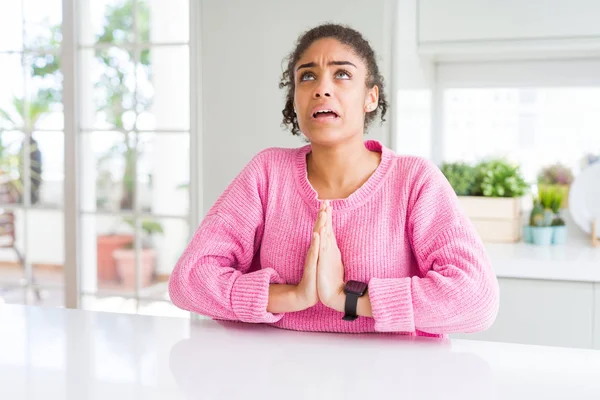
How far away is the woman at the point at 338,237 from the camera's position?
1.23m

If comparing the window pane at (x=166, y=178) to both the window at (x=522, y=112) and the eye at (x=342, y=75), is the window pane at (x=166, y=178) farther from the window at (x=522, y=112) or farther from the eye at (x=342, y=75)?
the eye at (x=342, y=75)

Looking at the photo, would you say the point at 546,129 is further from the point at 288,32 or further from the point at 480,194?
the point at 288,32

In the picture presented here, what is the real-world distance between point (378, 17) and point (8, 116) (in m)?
2.27

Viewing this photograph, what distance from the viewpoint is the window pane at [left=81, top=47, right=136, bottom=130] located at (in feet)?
9.74

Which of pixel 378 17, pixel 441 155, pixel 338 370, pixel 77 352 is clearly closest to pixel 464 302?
pixel 338 370

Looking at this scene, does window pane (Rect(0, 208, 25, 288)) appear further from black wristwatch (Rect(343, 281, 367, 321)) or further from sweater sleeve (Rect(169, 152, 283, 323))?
black wristwatch (Rect(343, 281, 367, 321))

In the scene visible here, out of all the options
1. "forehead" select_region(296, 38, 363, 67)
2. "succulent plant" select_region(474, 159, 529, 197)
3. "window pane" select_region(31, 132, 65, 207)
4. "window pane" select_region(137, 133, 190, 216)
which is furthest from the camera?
"window pane" select_region(137, 133, 190, 216)

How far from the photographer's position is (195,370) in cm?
102

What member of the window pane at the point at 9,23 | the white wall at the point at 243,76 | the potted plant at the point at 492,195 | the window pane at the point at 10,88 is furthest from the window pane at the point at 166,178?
the potted plant at the point at 492,195

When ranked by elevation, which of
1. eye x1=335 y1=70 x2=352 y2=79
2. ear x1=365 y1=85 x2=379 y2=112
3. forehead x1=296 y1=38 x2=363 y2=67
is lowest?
ear x1=365 y1=85 x2=379 y2=112

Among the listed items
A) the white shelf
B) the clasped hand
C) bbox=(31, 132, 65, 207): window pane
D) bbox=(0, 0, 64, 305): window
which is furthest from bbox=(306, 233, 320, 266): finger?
bbox=(31, 132, 65, 207): window pane

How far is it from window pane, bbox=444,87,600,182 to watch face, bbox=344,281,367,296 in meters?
1.84

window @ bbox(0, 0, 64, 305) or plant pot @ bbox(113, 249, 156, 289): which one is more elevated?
window @ bbox(0, 0, 64, 305)

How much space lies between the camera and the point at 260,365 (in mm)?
1039
